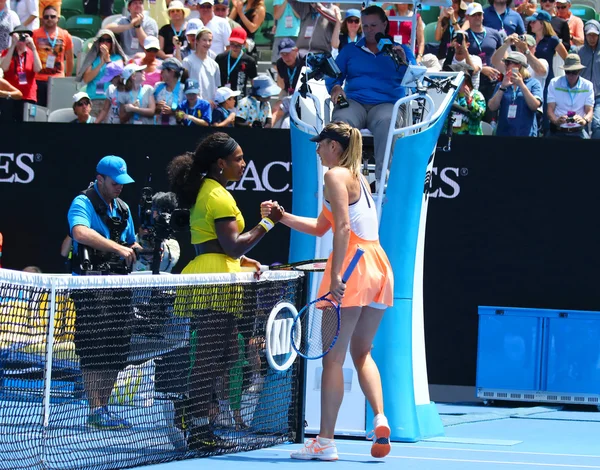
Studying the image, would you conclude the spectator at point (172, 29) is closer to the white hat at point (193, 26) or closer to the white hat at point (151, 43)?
the white hat at point (193, 26)

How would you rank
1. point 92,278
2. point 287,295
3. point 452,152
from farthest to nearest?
point 452,152 < point 287,295 < point 92,278

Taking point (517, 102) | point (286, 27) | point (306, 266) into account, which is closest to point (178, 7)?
point (286, 27)

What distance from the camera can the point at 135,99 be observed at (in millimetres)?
12078

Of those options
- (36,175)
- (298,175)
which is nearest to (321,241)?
(298,175)

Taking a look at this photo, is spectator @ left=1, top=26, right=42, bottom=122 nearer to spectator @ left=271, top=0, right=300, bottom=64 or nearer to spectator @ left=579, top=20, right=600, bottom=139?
spectator @ left=271, top=0, right=300, bottom=64

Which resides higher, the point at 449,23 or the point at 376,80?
the point at 449,23

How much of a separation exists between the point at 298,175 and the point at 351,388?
149 cm

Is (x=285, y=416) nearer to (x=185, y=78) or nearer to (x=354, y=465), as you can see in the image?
(x=354, y=465)

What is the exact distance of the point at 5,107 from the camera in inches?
442

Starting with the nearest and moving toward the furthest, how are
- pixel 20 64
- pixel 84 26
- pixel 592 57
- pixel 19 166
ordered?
pixel 19 166, pixel 592 57, pixel 20 64, pixel 84 26

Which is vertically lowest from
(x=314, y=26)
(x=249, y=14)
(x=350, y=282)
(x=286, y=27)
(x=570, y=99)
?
(x=350, y=282)

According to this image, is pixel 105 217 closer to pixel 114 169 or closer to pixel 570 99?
pixel 114 169

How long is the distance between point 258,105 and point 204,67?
41.3 inches

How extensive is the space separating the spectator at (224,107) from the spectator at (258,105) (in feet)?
0.26
